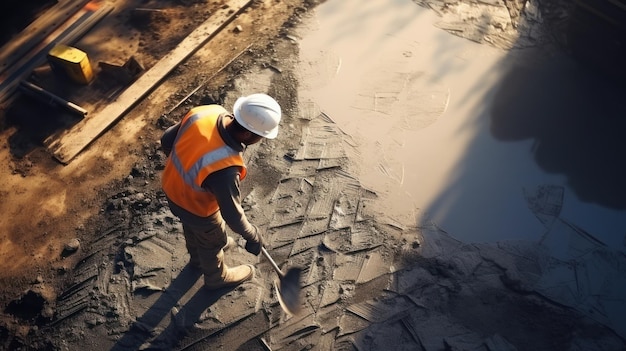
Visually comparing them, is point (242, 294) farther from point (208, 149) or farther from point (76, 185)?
point (76, 185)

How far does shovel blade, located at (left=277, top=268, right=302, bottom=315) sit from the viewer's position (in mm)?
4641

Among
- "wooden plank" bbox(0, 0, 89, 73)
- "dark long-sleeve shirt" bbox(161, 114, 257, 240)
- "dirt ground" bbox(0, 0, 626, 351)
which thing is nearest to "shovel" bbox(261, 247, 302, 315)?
"dirt ground" bbox(0, 0, 626, 351)

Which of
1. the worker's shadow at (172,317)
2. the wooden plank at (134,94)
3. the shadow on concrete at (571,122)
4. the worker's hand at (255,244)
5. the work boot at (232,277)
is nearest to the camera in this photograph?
the worker's hand at (255,244)

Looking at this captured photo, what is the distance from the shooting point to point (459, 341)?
14.8 feet

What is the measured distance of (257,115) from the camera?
3801mm

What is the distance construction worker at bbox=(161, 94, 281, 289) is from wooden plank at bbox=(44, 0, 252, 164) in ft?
7.53

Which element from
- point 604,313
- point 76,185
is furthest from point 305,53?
point 604,313

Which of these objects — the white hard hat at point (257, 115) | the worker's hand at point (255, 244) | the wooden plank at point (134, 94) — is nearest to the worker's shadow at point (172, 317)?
the worker's hand at point (255, 244)

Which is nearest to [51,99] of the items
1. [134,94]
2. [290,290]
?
[134,94]

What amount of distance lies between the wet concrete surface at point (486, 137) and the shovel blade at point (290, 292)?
1257mm

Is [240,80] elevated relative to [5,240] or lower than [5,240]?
elevated

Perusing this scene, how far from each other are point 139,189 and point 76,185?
28.4 inches

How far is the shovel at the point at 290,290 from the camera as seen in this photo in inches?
183

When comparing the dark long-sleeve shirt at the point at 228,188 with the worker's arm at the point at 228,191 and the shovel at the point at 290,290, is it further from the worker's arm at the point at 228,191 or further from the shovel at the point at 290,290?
the shovel at the point at 290,290
